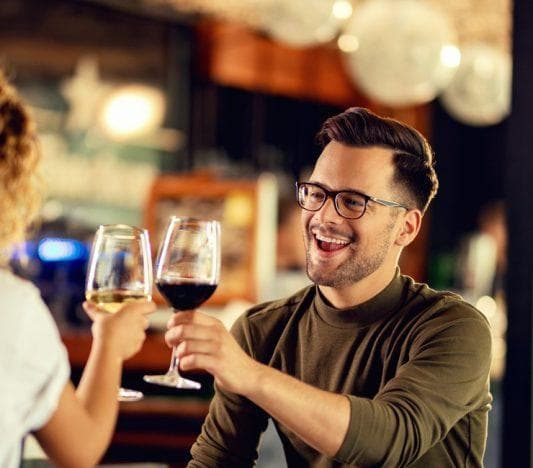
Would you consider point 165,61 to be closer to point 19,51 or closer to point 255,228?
point 19,51

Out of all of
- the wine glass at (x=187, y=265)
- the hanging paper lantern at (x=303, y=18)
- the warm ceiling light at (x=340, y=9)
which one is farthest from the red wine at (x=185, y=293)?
the warm ceiling light at (x=340, y=9)

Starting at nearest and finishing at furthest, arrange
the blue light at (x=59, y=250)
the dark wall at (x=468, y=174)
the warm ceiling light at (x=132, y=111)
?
the blue light at (x=59, y=250), the warm ceiling light at (x=132, y=111), the dark wall at (x=468, y=174)

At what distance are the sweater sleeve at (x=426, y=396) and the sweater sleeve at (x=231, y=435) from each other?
0.36 metres

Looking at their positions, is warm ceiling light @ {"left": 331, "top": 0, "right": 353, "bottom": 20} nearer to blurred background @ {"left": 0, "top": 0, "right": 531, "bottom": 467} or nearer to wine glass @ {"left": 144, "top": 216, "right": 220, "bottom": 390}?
blurred background @ {"left": 0, "top": 0, "right": 531, "bottom": 467}

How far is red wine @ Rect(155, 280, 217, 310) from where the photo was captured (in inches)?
59.8

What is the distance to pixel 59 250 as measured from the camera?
5.66 meters

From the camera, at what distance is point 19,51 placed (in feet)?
18.5

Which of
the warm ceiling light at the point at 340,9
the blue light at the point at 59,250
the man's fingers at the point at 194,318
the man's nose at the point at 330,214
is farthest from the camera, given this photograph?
the blue light at the point at 59,250

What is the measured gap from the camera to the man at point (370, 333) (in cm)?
152

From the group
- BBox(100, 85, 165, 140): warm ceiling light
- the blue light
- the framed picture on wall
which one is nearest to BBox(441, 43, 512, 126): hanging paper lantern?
the framed picture on wall

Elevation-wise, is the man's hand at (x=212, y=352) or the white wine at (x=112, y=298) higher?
the white wine at (x=112, y=298)

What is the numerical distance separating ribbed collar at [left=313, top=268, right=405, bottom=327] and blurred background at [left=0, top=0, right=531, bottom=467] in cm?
185

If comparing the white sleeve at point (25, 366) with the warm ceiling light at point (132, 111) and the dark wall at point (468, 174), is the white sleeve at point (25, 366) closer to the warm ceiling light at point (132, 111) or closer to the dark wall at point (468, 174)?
the warm ceiling light at point (132, 111)

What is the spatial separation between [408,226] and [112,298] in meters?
0.63
